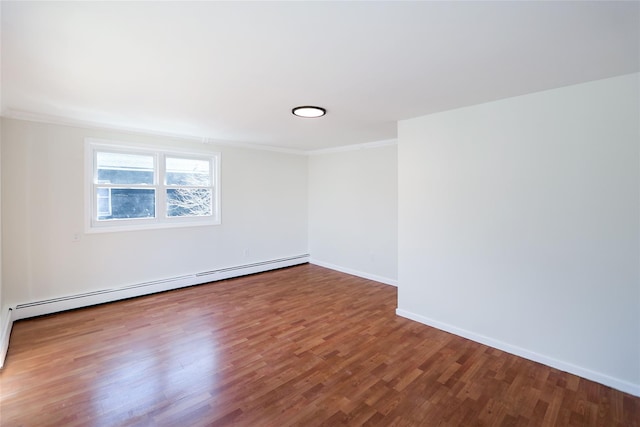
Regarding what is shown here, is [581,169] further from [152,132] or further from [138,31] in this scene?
[152,132]

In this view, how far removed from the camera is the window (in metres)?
3.77

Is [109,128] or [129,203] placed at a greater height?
[109,128]

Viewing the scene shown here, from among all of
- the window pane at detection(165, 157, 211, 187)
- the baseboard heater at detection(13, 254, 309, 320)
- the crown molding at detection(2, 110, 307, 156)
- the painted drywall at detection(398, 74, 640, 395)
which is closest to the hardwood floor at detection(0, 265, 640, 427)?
the baseboard heater at detection(13, 254, 309, 320)

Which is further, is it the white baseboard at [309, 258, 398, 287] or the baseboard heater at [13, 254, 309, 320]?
the white baseboard at [309, 258, 398, 287]

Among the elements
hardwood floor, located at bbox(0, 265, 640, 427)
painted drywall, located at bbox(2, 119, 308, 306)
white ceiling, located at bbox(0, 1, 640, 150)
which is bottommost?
hardwood floor, located at bbox(0, 265, 640, 427)

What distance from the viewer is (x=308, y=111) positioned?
296 cm

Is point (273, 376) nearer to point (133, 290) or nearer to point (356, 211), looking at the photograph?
point (133, 290)

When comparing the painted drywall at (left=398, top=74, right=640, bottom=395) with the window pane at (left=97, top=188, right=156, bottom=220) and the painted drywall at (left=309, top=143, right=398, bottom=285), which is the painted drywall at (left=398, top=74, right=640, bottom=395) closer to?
the painted drywall at (left=309, top=143, right=398, bottom=285)

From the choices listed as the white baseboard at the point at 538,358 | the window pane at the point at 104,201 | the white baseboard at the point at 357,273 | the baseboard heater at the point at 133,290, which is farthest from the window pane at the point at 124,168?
the white baseboard at the point at 538,358

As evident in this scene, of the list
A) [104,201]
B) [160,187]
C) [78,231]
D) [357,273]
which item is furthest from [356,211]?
[78,231]

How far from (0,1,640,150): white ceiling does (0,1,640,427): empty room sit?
2 cm

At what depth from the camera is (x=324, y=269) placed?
5637mm

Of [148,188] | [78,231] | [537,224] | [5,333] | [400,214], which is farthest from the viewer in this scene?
[148,188]

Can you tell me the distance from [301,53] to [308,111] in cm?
117
